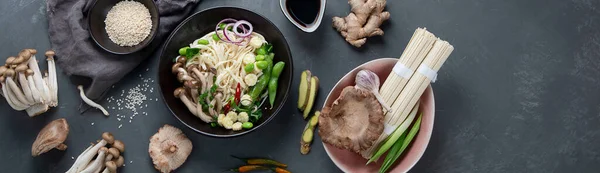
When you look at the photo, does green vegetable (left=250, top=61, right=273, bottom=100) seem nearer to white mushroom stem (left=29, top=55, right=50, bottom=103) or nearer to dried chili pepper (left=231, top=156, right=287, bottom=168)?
dried chili pepper (left=231, top=156, right=287, bottom=168)

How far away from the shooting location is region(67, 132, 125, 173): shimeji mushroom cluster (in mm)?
3117

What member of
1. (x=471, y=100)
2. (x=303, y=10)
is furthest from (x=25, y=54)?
(x=471, y=100)

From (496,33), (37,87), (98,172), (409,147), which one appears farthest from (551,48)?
(37,87)

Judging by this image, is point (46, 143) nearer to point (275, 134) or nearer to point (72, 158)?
point (72, 158)

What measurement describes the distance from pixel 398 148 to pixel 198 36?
1.16 meters

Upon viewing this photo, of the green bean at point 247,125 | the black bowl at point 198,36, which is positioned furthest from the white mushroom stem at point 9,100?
the green bean at point 247,125

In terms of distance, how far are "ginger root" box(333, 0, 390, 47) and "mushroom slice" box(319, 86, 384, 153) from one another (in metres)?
0.35

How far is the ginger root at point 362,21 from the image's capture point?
314cm

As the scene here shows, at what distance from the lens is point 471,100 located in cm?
322

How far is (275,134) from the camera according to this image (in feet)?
10.6

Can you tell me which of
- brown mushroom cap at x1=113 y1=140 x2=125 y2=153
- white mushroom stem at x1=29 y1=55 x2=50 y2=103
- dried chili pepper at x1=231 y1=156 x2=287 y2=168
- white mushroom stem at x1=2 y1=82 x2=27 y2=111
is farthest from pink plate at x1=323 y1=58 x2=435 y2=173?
white mushroom stem at x1=2 y1=82 x2=27 y2=111

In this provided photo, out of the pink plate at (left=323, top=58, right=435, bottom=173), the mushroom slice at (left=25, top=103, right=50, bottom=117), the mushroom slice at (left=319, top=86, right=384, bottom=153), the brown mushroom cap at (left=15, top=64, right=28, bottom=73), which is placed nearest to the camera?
the mushroom slice at (left=319, top=86, right=384, bottom=153)

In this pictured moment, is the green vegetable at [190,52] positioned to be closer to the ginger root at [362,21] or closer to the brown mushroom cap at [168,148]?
the brown mushroom cap at [168,148]

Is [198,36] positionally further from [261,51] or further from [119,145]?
[119,145]
